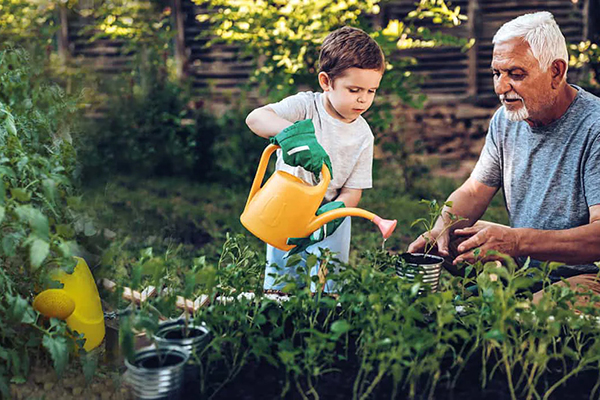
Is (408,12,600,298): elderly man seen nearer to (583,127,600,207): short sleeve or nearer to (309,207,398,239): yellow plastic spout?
(583,127,600,207): short sleeve

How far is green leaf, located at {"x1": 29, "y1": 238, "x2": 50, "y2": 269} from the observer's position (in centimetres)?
→ 125

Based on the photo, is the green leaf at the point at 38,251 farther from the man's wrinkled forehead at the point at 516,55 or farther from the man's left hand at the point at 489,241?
the man's wrinkled forehead at the point at 516,55

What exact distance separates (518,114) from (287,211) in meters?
0.98

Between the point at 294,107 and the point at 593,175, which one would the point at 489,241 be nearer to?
the point at 593,175

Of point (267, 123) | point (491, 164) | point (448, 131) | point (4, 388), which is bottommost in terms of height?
point (448, 131)

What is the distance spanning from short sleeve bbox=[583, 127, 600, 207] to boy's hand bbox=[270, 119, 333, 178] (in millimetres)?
943

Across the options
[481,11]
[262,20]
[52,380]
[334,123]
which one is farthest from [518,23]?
[481,11]

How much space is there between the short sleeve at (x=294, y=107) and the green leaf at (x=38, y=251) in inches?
37.5

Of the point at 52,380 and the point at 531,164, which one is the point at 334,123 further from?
the point at 52,380

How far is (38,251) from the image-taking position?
4.19 feet

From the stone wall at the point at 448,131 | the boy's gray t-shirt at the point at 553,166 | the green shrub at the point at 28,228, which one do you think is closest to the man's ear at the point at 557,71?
the boy's gray t-shirt at the point at 553,166

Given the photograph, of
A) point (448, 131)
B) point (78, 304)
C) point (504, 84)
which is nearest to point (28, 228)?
point (78, 304)

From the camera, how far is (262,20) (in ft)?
13.0

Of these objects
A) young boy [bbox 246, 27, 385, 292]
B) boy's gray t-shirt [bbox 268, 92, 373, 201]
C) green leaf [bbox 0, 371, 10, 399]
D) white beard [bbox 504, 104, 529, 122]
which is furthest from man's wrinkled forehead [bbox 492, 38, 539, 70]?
green leaf [bbox 0, 371, 10, 399]
